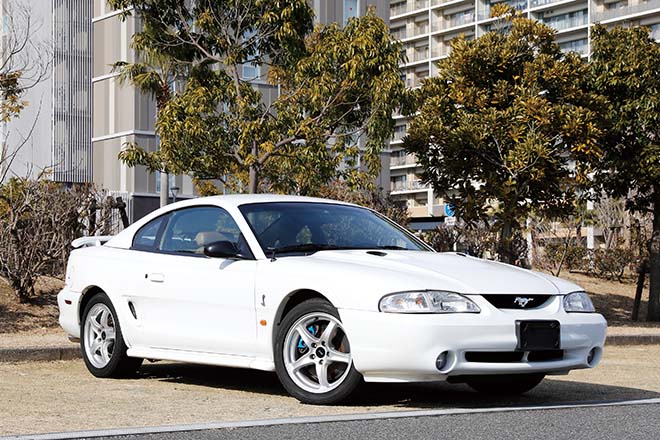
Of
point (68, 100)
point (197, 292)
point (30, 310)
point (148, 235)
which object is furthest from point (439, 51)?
point (197, 292)

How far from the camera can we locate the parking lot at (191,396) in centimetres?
667

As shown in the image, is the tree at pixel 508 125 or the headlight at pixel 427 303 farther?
the tree at pixel 508 125

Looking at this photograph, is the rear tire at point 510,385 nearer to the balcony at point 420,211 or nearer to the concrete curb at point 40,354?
the concrete curb at point 40,354

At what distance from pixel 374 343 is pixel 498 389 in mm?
1717

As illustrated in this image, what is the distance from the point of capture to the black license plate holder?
693cm

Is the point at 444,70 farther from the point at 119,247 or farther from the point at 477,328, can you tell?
the point at 477,328

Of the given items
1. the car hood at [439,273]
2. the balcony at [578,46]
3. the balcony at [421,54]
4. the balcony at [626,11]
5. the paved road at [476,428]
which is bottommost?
the paved road at [476,428]

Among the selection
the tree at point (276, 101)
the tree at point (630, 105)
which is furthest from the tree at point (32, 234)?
the tree at point (630, 105)

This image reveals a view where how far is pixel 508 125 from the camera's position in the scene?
61.9 feet

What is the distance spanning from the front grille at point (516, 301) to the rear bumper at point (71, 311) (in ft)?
12.5

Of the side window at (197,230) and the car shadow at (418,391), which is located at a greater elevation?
the side window at (197,230)

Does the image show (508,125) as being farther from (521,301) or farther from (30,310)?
(521,301)

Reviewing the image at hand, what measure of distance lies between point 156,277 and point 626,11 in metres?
88.5

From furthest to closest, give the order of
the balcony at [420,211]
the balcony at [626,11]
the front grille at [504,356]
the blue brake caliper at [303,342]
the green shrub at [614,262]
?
1. the balcony at [420,211]
2. the balcony at [626,11]
3. the green shrub at [614,262]
4. the blue brake caliper at [303,342]
5. the front grille at [504,356]
